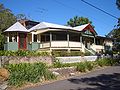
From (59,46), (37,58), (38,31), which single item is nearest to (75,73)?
(37,58)

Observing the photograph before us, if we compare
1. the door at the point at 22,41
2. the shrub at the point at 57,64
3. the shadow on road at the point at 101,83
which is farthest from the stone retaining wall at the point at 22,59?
the door at the point at 22,41

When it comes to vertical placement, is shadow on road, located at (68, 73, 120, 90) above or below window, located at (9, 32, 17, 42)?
below

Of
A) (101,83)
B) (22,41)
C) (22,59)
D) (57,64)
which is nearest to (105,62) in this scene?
(57,64)

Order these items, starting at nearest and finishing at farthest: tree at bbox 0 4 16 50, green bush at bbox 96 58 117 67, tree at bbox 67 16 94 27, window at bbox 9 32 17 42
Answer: green bush at bbox 96 58 117 67
window at bbox 9 32 17 42
tree at bbox 0 4 16 50
tree at bbox 67 16 94 27

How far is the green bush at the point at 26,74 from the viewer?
57.1 ft

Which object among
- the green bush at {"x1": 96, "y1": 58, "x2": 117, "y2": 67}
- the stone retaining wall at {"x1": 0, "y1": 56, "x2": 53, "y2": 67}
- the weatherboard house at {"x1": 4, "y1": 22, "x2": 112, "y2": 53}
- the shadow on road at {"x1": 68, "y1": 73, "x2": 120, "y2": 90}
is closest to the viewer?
the shadow on road at {"x1": 68, "y1": 73, "x2": 120, "y2": 90}

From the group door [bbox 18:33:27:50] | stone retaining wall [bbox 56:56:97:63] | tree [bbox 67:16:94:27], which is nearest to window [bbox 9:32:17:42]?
door [bbox 18:33:27:50]

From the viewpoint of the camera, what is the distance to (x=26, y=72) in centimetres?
1831

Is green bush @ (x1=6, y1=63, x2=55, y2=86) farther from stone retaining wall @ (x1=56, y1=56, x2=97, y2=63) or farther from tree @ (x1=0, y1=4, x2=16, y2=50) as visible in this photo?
tree @ (x1=0, y1=4, x2=16, y2=50)

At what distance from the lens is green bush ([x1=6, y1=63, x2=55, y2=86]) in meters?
17.4

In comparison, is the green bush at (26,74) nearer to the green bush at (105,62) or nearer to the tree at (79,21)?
the green bush at (105,62)

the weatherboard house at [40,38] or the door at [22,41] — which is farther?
the door at [22,41]

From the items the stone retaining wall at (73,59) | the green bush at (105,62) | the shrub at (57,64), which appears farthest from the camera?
the green bush at (105,62)

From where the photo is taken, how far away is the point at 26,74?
18234mm
